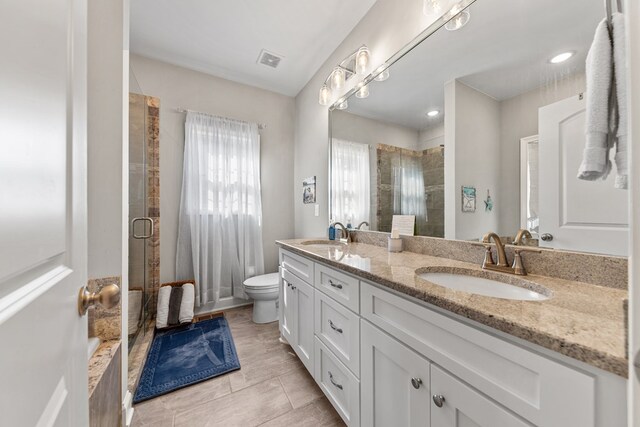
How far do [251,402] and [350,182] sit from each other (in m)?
1.69

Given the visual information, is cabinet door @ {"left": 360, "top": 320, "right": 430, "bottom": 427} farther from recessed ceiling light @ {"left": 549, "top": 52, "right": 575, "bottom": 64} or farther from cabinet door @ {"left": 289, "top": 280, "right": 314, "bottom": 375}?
recessed ceiling light @ {"left": 549, "top": 52, "right": 575, "bottom": 64}

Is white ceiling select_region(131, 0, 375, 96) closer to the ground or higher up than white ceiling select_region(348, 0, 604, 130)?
higher up

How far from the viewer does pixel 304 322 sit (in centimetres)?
152

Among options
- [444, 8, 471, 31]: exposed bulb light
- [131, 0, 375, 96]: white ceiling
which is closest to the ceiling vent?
[131, 0, 375, 96]: white ceiling

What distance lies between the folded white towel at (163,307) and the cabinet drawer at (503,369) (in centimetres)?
217

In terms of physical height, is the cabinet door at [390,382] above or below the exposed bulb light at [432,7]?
below

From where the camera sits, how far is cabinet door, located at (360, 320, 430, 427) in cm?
74

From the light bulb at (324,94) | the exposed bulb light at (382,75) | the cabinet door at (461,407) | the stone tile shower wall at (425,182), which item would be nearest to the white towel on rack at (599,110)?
→ the cabinet door at (461,407)

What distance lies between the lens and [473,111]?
45.7 inches

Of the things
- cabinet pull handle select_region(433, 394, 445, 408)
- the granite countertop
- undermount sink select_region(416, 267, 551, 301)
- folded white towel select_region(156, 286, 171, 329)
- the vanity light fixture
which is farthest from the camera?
folded white towel select_region(156, 286, 171, 329)

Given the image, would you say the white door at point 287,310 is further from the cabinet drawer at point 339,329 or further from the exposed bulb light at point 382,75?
the exposed bulb light at point 382,75

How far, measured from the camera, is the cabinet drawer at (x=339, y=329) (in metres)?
1.03

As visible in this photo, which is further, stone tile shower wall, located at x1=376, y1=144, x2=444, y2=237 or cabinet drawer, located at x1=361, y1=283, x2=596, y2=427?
stone tile shower wall, located at x1=376, y1=144, x2=444, y2=237

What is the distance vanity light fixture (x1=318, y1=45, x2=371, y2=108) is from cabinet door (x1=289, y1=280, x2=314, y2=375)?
5.37ft
